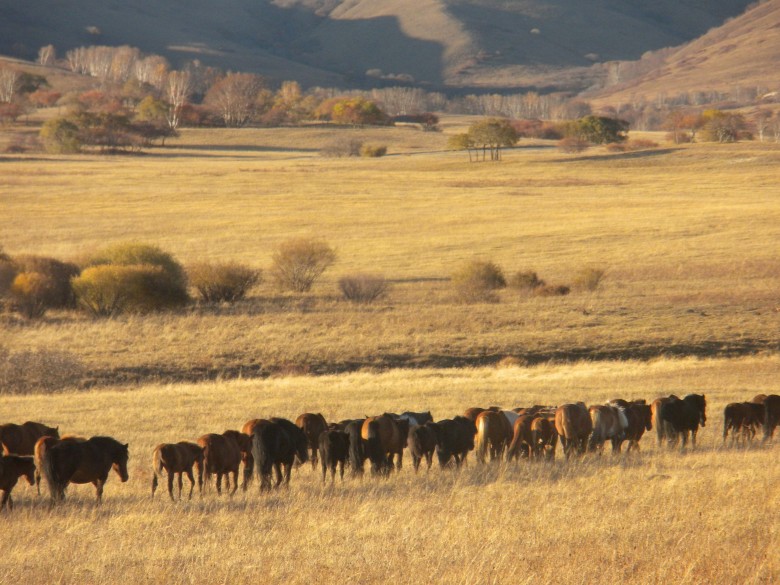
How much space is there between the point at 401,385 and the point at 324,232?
3261 cm

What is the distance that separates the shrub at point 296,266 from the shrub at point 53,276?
8077 mm

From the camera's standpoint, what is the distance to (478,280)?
125 feet

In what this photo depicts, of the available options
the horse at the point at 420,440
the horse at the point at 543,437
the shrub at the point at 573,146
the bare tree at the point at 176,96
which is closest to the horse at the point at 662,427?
the horse at the point at 543,437

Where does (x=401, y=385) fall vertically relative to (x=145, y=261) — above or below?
below

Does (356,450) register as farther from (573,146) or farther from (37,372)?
(573,146)

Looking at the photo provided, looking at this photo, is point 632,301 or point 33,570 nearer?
point 33,570

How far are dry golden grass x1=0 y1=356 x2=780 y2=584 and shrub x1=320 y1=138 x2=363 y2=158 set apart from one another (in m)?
88.5

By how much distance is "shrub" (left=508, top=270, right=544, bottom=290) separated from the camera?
3874 cm

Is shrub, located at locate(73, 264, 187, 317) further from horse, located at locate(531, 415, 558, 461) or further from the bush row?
horse, located at locate(531, 415, 558, 461)

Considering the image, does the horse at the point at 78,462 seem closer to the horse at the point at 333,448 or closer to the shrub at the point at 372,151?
the horse at the point at 333,448

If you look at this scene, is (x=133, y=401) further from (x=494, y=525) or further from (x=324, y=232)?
(x=324, y=232)

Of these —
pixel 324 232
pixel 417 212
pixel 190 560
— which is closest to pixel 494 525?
pixel 190 560

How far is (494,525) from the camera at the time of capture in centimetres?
859

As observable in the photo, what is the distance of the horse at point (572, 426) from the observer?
42.5 feet
